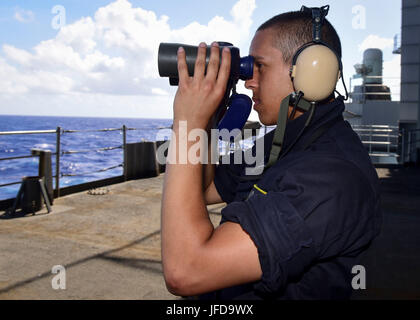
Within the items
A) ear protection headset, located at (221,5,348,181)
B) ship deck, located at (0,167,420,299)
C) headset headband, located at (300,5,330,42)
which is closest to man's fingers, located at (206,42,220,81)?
ear protection headset, located at (221,5,348,181)

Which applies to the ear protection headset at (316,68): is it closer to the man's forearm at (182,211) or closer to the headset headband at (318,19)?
the headset headband at (318,19)

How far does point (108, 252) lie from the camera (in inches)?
168

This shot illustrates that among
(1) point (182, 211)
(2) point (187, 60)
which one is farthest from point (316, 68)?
(1) point (182, 211)

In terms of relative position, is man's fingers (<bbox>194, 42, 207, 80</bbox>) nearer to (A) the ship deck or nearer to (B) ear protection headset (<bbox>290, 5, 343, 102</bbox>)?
(B) ear protection headset (<bbox>290, 5, 343, 102</bbox>)

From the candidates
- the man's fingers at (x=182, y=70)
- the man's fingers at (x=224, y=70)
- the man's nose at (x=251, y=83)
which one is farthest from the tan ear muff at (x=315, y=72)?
the man's fingers at (x=182, y=70)

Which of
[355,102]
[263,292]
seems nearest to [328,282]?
[263,292]

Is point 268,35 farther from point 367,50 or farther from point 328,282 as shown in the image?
point 367,50

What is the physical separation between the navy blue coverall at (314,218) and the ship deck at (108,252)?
2438 mm

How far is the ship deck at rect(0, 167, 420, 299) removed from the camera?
341 cm

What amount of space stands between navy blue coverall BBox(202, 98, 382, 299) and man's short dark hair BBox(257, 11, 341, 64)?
338mm

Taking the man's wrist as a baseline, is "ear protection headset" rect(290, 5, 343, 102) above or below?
above

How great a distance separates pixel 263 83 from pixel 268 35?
6.6 inches

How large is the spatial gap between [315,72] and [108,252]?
11.7ft

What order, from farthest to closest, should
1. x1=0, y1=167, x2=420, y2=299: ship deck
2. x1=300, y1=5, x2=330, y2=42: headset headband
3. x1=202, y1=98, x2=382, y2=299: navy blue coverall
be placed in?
1. x1=0, y1=167, x2=420, y2=299: ship deck
2. x1=300, y1=5, x2=330, y2=42: headset headband
3. x1=202, y1=98, x2=382, y2=299: navy blue coverall
